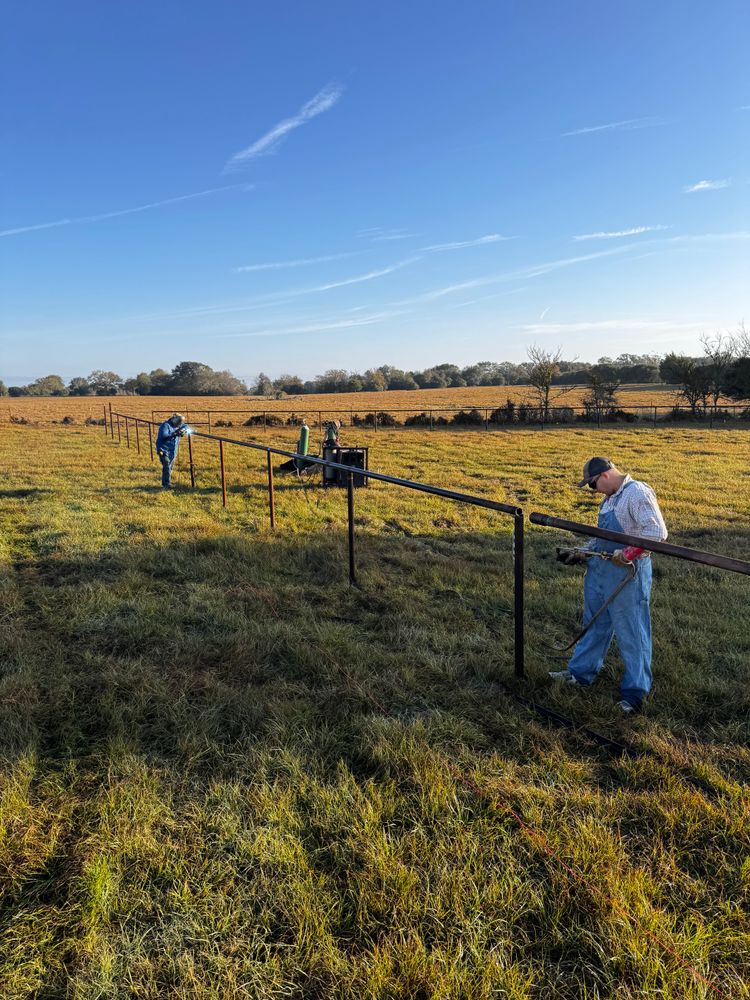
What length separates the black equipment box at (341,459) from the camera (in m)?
11.2

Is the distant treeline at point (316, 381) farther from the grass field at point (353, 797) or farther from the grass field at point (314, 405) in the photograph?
the grass field at point (353, 797)

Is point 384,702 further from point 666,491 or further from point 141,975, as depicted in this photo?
point 666,491

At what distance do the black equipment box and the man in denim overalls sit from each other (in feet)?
24.5

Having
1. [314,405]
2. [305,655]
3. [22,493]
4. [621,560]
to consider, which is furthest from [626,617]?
[314,405]

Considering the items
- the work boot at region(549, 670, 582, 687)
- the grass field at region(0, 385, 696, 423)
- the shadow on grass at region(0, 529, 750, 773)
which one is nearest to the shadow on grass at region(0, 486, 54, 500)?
the shadow on grass at region(0, 529, 750, 773)

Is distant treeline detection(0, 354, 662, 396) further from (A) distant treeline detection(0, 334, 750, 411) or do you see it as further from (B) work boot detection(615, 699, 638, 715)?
(B) work boot detection(615, 699, 638, 715)

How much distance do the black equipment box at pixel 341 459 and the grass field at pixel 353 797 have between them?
5.35 m

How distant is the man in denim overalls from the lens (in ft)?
11.1

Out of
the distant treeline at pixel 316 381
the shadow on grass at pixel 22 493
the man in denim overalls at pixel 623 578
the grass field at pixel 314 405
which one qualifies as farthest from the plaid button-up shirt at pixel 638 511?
the distant treeline at pixel 316 381

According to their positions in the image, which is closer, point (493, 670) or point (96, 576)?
point (493, 670)

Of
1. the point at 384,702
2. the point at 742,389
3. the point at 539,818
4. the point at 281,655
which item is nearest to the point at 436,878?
the point at 539,818

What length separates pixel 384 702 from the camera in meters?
3.58

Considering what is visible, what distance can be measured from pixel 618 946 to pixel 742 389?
138ft

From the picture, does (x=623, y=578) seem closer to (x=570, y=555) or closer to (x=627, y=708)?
(x=570, y=555)
